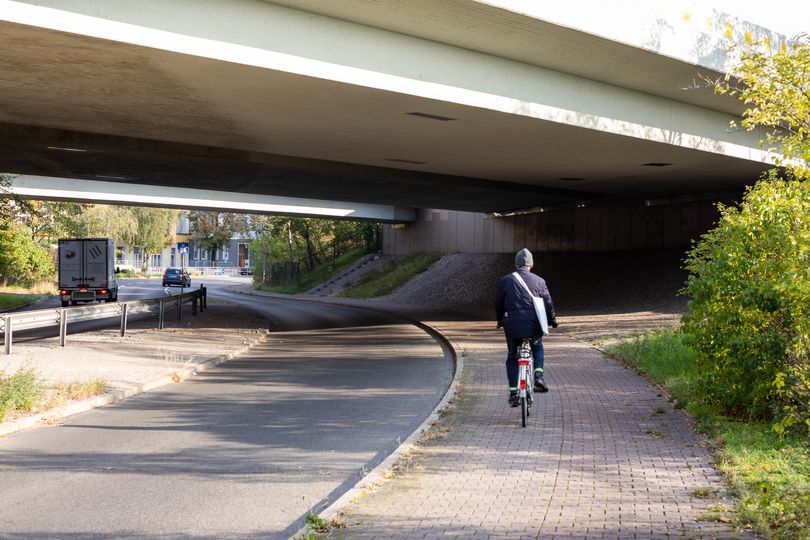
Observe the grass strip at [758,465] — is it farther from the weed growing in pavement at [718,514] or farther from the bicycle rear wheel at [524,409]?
the bicycle rear wheel at [524,409]

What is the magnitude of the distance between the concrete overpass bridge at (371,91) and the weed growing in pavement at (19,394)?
181 inches

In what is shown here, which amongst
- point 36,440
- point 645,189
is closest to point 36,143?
point 36,440

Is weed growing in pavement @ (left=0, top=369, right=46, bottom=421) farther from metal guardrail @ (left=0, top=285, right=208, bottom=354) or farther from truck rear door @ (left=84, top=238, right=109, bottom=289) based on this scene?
truck rear door @ (left=84, top=238, right=109, bottom=289)

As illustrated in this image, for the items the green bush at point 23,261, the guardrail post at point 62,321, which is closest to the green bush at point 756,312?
the guardrail post at point 62,321

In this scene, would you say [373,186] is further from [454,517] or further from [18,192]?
[454,517]

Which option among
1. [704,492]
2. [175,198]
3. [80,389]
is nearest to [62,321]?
[80,389]

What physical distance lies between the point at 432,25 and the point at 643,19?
4443 mm

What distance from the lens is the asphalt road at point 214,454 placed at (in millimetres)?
5477

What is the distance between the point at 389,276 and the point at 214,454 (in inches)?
1659

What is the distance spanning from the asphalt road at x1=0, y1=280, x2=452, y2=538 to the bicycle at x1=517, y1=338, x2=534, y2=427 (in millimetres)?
1319

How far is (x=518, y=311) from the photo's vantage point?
889 cm

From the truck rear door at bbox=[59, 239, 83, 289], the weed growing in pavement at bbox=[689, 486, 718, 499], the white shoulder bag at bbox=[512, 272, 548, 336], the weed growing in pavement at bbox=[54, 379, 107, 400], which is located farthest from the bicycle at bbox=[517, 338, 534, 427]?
the truck rear door at bbox=[59, 239, 83, 289]

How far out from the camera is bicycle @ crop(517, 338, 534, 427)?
832 cm

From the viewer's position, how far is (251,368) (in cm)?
1467
